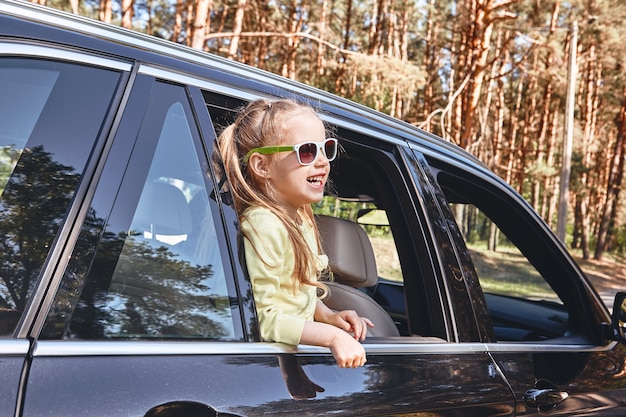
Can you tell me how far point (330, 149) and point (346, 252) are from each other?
2.39 ft

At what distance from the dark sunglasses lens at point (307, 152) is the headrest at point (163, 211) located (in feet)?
1.51

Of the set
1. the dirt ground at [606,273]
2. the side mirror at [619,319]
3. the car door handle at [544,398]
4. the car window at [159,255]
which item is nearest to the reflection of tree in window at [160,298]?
the car window at [159,255]

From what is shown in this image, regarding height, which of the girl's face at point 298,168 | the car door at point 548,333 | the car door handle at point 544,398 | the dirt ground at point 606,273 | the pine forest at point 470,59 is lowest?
the dirt ground at point 606,273

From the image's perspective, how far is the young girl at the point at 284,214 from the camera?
1.71 meters

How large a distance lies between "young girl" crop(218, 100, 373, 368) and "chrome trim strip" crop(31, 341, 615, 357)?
69mm

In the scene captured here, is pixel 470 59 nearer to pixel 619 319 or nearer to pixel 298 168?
pixel 619 319

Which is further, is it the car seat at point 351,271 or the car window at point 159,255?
the car seat at point 351,271

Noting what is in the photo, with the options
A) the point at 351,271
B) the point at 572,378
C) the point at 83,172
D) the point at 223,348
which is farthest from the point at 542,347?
the point at 83,172

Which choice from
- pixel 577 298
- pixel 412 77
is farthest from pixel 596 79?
pixel 577 298

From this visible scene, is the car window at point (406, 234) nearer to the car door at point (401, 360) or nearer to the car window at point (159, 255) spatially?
the car door at point (401, 360)

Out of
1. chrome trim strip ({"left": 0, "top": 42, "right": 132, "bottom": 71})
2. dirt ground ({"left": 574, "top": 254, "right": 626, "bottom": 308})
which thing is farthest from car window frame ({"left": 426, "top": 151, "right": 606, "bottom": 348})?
dirt ground ({"left": 574, "top": 254, "right": 626, "bottom": 308})

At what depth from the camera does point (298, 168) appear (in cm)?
204

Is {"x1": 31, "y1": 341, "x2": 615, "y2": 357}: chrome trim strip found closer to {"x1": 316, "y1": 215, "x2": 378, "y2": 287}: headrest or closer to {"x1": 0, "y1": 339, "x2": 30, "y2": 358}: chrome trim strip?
{"x1": 0, "y1": 339, "x2": 30, "y2": 358}: chrome trim strip

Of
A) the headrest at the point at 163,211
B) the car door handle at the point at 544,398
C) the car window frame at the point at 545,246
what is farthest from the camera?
the car window frame at the point at 545,246
